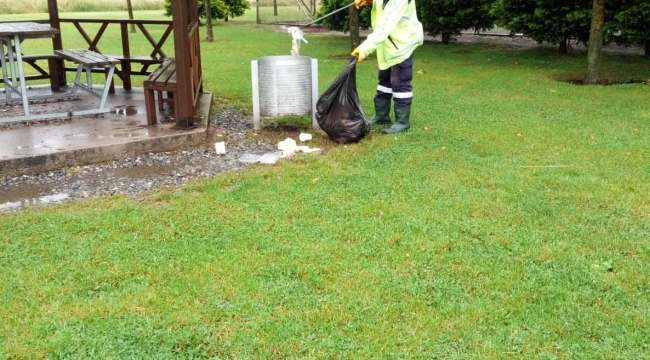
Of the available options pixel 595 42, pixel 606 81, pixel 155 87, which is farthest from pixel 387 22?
pixel 606 81

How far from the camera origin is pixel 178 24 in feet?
18.8

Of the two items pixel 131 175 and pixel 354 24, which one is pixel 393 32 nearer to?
pixel 131 175

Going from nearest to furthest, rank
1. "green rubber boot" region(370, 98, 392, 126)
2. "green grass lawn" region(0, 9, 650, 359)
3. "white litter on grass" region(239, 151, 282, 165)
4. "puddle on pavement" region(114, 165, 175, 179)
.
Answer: "green grass lawn" region(0, 9, 650, 359), "puddle on pavement" region(114, 165, 175, 179), "white litter on grass" region(239, 151, 282, 165), "green rubber boot" region(370, 98, 392, 126)

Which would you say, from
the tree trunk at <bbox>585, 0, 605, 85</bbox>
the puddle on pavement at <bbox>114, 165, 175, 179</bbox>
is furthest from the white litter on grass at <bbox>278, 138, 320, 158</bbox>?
the tree trunk at <bbox>585, 0, 605, 85</bbox>

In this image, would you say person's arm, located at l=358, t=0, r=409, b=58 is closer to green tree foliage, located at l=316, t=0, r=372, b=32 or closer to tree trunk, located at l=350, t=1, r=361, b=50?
tree trunk, located at l=350, t=1, r=361, b=50

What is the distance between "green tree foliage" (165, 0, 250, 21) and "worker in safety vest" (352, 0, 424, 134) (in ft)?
58.9

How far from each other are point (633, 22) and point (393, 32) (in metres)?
5.92

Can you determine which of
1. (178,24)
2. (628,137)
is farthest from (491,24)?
(178,24)

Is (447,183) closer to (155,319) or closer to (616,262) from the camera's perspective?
(616,262)

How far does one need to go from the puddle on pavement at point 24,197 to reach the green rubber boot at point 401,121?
325 centimetres

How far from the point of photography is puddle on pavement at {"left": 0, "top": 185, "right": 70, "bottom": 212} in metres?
4.38

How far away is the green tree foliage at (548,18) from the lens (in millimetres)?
11016

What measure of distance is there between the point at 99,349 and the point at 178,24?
12.5 feet

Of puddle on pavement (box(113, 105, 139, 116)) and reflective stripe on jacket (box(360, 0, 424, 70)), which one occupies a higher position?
reflective stripe on jacket (box(360, 0, 424, 70))
